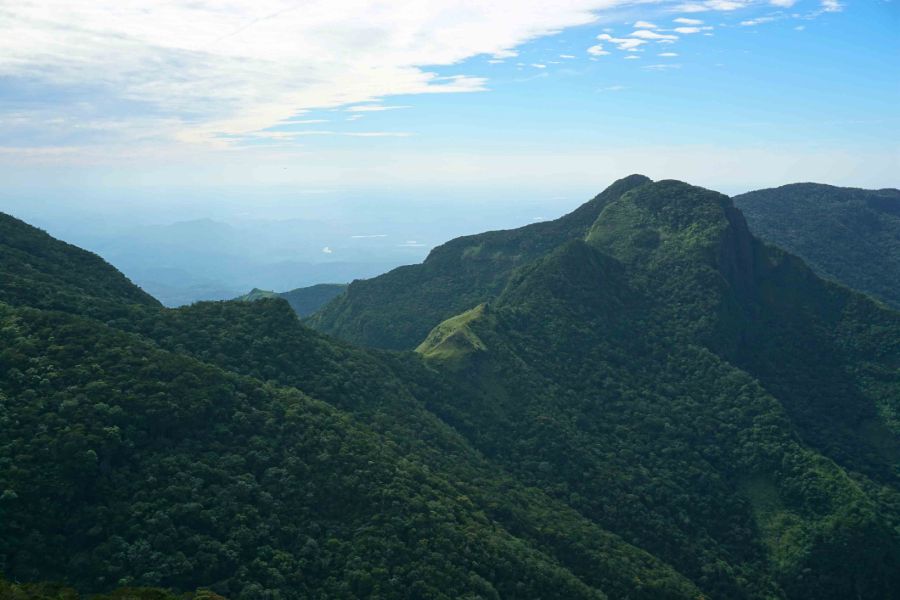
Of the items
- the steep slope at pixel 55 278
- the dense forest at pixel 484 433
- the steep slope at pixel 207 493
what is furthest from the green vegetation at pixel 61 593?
the steep slope at pixel 55 278

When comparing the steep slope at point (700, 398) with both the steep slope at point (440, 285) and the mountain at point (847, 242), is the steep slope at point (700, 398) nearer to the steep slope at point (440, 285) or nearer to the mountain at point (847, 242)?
the steep slope at point (440, 285)

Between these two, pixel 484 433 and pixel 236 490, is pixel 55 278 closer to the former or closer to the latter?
pixel 236 490

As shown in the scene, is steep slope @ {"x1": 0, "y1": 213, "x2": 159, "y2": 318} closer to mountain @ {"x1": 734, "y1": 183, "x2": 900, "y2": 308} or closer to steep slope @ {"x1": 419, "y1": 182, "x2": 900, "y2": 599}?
steep slope @ {"x1": 419, "y1": 182, "x2": 900, "y2": 599}

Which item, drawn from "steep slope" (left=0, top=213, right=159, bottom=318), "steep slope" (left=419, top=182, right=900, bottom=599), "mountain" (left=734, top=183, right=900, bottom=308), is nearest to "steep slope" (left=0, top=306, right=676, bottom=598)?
"steep slope" (left=0, top=213, right=159, bottom=318)

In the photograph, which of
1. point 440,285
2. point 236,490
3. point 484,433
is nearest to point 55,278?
point 236,490

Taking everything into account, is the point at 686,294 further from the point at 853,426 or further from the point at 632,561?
the point at 632,561

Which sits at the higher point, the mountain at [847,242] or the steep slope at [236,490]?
the mountain at [847,242]
